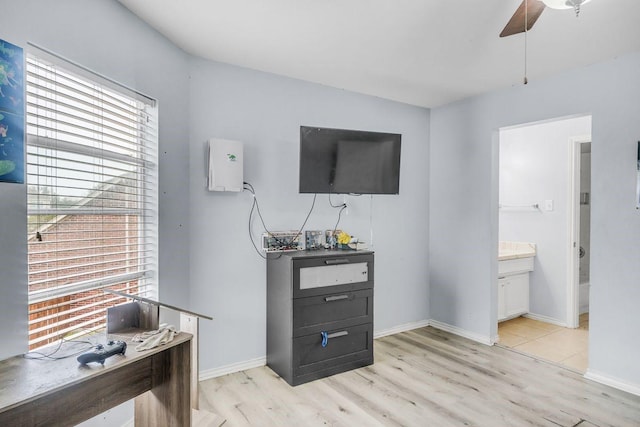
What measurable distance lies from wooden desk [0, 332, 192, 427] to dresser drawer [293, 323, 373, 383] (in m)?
1.05

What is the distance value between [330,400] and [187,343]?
1197 mm

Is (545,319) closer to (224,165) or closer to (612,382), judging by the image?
(612,382)

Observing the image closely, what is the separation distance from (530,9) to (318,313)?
2.25 m

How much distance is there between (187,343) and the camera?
71.1 inches

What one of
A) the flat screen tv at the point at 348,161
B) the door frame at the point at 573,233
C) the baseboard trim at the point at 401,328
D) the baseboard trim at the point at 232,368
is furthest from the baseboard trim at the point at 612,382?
the baseboard trim at the point at 232,368

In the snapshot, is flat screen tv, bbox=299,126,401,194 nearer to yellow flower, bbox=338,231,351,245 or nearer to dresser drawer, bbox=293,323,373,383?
yellow flower, bbox=338,231,351,245

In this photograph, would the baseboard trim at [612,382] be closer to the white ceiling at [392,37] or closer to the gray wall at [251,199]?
the gray wall at [251,199]

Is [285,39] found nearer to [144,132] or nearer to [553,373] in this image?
[144,132]

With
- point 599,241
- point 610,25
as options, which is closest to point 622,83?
point 610,25

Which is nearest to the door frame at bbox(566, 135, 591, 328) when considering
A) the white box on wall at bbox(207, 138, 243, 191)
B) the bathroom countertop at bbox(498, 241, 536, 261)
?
the bathroom countertop at bbox(498, 241, 536, 261)

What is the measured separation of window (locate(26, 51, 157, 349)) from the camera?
1637 millimetres

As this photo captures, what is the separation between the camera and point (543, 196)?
4.25 metres

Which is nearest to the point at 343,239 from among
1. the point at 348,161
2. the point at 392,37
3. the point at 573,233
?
the point at 348,161

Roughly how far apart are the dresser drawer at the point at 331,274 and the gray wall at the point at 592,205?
1.27 metres
